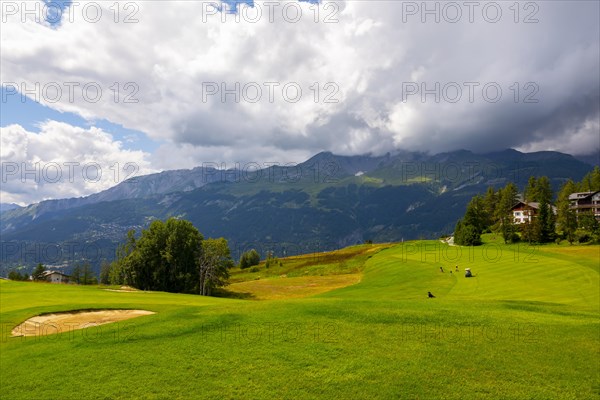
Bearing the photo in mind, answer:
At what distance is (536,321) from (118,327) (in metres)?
25.3

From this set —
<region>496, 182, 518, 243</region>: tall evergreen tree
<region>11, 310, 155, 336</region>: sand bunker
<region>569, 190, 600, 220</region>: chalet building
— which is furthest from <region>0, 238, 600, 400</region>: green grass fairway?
<region>569, 190, 600, 220</region>: chalet building

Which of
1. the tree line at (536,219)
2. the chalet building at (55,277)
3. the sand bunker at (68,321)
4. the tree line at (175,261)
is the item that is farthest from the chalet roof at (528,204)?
the chalet building at (55,277)

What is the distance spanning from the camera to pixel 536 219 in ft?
359

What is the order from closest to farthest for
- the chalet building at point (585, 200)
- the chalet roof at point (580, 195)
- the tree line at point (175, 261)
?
the tree line at point (175, 261), the chalet building at point (585, 200), the chalet roof at point (580, 195)

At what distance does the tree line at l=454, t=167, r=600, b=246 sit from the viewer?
102m

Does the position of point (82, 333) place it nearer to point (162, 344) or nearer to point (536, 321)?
point (162, 344)

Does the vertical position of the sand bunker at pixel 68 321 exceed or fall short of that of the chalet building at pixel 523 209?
it falls short

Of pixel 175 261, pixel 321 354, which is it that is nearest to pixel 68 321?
pixel 321 354

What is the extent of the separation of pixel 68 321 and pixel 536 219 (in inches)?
4705

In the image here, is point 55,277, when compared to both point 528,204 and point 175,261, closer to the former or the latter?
point 175,261

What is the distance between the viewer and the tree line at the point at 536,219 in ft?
334

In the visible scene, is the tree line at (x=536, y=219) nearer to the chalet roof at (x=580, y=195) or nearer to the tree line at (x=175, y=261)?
the chalet roof at (x=580, y=195)

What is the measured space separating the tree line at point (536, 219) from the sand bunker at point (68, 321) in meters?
111

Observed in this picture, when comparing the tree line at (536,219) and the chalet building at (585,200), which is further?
the chalet building at (585,200)
